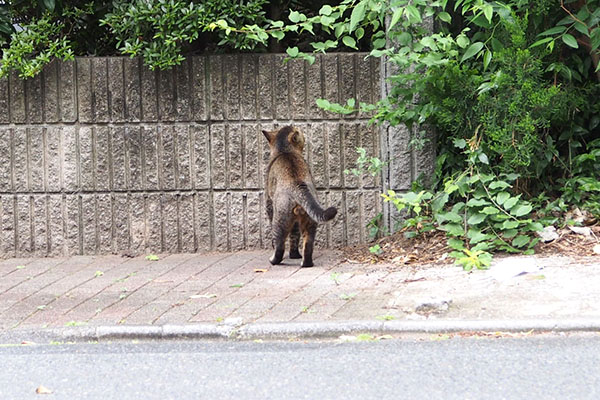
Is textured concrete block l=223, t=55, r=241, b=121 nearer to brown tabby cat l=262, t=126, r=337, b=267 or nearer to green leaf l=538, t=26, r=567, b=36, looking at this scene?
brown tabby cat l=262, t=126, r=337, b=267

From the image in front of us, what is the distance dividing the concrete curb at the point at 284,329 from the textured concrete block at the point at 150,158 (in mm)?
3009

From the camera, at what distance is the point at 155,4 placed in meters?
8.93

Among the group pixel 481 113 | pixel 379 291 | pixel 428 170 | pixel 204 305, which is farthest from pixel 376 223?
pixel 204 305

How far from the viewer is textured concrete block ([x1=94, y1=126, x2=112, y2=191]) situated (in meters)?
9.27

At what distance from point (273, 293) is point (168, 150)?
2534mm

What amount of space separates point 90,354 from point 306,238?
115 inches

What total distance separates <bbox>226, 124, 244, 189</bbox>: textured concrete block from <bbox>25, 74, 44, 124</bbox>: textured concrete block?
6.00 feet

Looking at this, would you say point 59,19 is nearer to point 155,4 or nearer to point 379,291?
point 155,4

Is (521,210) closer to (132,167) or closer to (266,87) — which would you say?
(266,87)

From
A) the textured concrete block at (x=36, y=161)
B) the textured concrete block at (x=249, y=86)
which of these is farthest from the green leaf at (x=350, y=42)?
the textured concrete block at (x=36, y=161)

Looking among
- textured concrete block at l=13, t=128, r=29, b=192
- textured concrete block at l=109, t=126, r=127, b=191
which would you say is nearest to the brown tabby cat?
textured concrete block at l=109, t=126, r=127, b=191

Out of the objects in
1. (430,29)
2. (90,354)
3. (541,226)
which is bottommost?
(90,354)

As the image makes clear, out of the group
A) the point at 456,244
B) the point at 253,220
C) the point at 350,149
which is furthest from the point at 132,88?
the point at 456,244

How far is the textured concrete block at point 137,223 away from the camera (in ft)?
30.6
